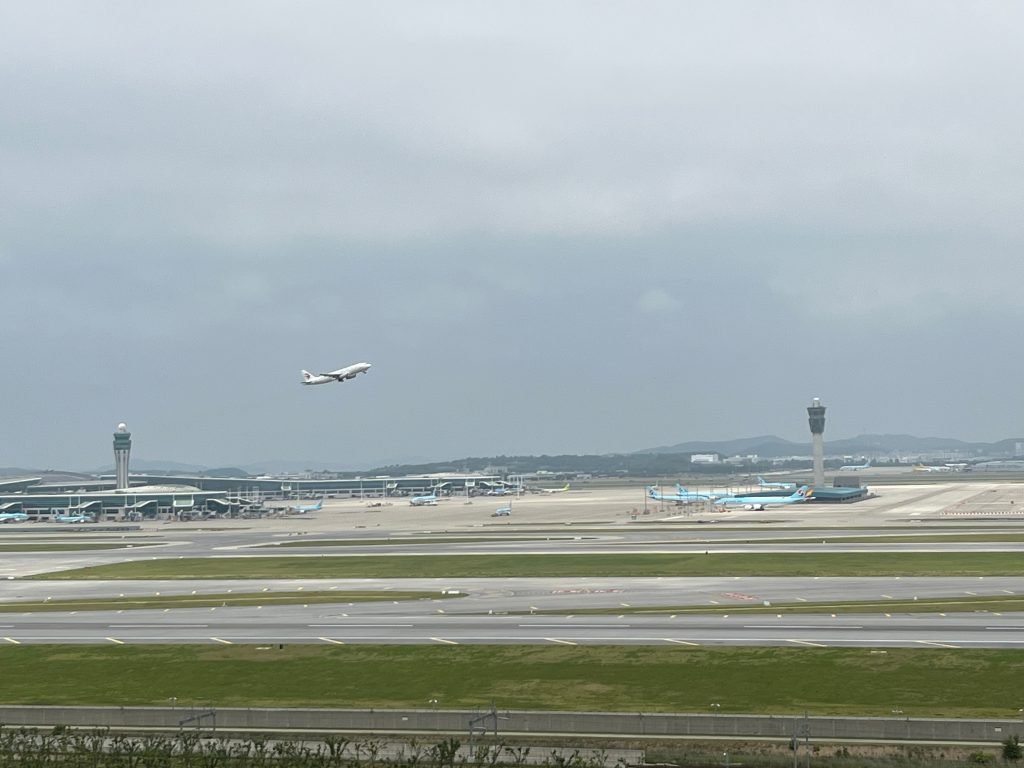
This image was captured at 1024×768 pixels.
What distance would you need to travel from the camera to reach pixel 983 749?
35.2 m

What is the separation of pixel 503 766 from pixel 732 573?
5047 centimetres

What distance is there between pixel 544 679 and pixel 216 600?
35745 millimetres

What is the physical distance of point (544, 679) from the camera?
46062mm

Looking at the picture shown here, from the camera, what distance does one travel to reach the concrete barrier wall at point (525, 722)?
3631 cm

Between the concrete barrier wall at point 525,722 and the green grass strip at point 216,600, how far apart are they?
29.9m

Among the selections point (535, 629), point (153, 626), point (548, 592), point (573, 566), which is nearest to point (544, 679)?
point (535, 629)

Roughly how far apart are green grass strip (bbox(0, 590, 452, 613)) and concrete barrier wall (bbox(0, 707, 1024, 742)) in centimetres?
2992

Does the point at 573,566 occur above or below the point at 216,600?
below

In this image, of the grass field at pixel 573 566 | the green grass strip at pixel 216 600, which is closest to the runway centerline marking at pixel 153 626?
the green grass strip at pixel 216 600

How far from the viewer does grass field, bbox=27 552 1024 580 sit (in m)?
81.1

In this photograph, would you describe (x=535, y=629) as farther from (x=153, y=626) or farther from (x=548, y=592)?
(x=153, y=626)

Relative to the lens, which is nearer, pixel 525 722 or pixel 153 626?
pixel 525 722

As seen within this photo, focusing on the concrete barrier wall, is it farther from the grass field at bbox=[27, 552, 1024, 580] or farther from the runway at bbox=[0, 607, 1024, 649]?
the grass field at bbox=[27, 552, 1024, 580]

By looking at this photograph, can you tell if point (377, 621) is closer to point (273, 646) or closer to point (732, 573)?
point (273, 646)
